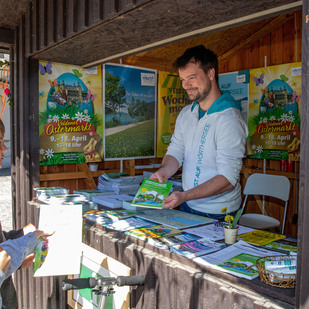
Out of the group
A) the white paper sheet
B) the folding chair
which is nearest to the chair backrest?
the folding chair

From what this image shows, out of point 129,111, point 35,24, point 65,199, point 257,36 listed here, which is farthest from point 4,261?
point 257,36

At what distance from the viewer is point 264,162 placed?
4516mm

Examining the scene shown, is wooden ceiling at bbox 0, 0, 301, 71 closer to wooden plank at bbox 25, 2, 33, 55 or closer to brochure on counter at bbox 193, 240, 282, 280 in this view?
wooden plank at bbox 25, 2, 33, 55

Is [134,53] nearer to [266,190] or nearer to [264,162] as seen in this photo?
[266,190]

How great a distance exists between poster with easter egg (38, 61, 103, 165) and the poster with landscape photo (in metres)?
0.13

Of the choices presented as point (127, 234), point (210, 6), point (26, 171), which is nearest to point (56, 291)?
point (127, 234)

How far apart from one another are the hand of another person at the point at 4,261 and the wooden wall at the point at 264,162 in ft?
7.26

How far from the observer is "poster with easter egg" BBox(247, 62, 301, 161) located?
163 inches

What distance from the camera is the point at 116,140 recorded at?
415 centimetres

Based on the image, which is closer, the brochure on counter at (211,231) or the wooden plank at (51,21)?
the brochure on counter at (211,231)

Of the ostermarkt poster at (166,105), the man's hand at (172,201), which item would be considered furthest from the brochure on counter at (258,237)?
the ostermarkt poster at (166,105)

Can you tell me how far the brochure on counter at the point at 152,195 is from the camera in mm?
2100

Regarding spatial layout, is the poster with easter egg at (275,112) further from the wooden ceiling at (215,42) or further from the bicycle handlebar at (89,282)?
the bicycle handlebar at (89,282)

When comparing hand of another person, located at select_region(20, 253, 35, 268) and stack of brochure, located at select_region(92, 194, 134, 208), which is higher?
stack of brochure, located at select_region(92, 194, 134, 208)
